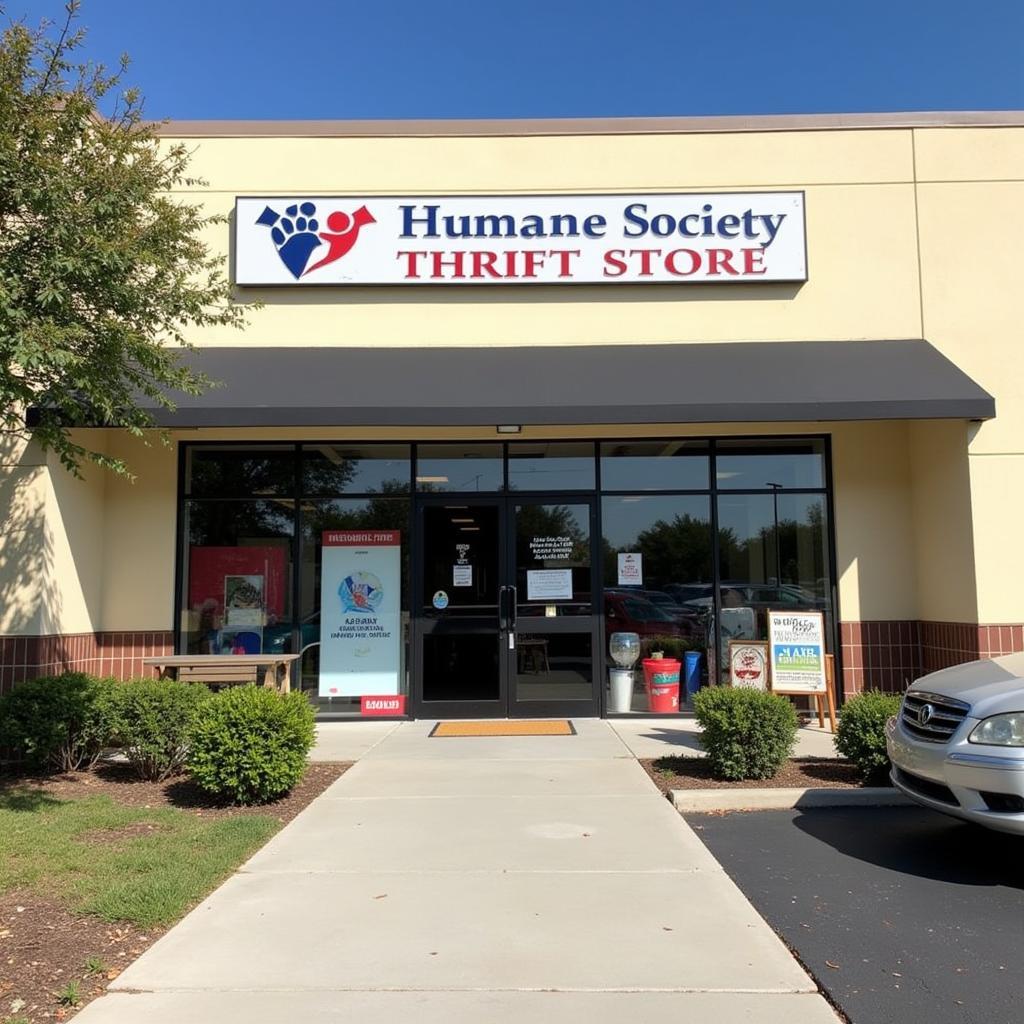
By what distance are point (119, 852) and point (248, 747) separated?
1257mm

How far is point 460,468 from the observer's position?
1111cm

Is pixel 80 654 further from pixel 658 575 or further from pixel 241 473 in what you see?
pixel 658 575

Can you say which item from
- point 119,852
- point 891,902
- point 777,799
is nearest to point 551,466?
point 777,799

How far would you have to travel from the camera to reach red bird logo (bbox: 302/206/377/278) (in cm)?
1060

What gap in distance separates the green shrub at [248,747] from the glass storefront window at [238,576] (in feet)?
12.6

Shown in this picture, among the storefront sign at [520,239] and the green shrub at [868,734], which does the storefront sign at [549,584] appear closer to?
the storefront sign at [520,239]

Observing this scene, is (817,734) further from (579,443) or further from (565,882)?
(565,882)

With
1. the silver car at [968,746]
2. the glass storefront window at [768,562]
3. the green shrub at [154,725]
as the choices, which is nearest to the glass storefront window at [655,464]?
the glass storefront window at [768,562]

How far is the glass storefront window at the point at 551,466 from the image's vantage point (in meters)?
11.1

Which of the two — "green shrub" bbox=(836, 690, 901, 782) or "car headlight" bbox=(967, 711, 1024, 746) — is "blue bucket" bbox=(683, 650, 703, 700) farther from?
"car headlight" bbox=(967, 711, 1024, 746)

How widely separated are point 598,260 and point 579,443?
7.22 feet

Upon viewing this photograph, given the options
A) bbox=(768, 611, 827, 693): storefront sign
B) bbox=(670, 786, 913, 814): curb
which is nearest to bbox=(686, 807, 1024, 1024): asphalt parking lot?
bbox=(670, 786, 913, 814): curb

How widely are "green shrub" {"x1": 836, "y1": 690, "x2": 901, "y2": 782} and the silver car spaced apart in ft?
3.95

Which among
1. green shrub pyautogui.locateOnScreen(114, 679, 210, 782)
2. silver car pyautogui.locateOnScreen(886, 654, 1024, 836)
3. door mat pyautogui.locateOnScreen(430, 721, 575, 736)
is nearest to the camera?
silver car pyautogui.locateOnScreen(886, 654, 1024, 836)
